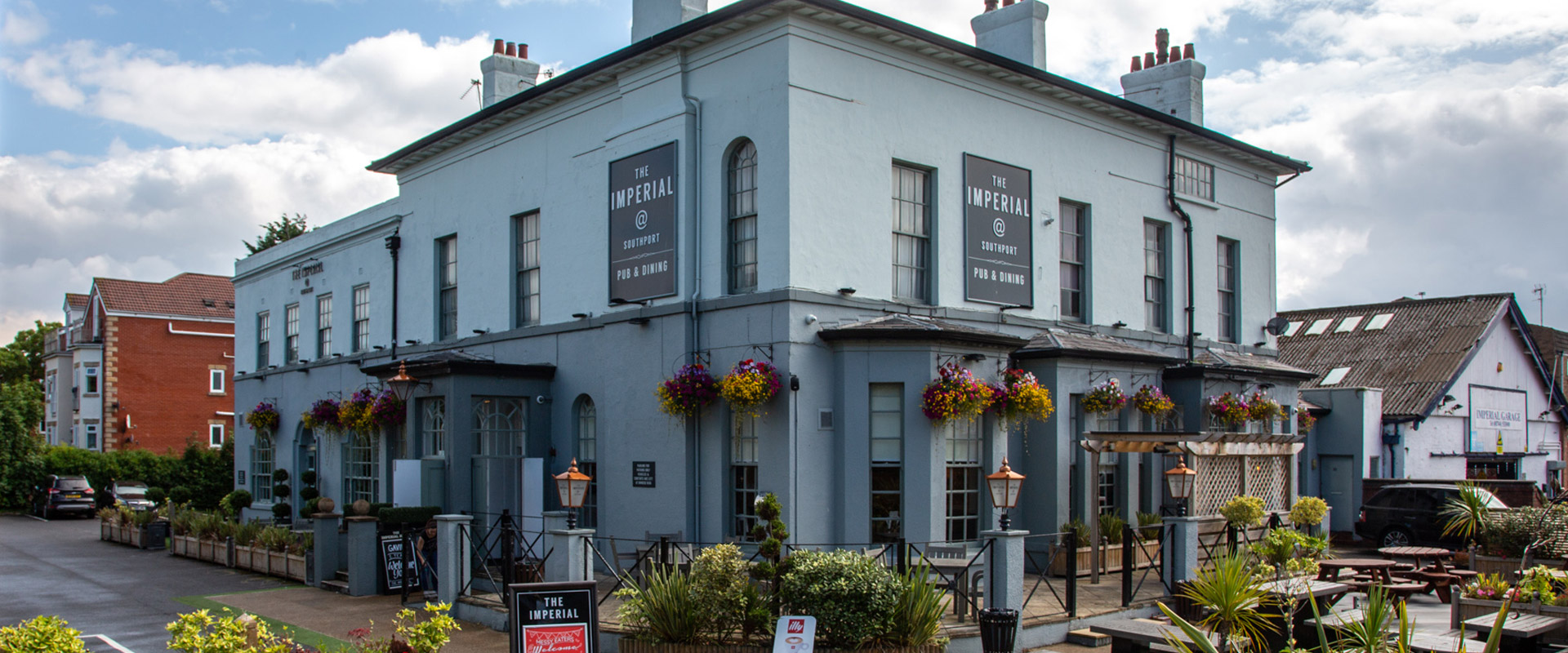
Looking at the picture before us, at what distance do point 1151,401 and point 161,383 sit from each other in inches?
1727

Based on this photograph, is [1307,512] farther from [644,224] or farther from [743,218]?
[644,224]

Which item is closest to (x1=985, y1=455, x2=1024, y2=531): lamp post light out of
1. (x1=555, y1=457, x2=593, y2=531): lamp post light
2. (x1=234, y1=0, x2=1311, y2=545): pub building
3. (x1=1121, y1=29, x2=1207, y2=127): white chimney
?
(x1=234, y1=0, x2=1311, y2=545): pub building

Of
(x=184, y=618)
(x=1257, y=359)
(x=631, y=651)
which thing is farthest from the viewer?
(x=1257, y=359)

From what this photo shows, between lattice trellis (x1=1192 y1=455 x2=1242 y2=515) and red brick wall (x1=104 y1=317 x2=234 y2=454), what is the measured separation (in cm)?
4142

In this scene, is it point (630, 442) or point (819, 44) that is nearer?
point (819, 44)

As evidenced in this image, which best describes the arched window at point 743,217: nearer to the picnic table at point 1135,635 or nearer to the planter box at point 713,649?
the planter box at point 713,649

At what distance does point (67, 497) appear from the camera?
39625 millimetres

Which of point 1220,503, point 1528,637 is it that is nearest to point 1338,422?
point 1220,503

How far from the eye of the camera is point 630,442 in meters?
17.2

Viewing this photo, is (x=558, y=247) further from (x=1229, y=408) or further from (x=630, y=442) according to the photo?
(x=1229, y=408)

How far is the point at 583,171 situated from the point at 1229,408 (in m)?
11.6

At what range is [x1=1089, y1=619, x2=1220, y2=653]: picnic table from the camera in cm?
1109

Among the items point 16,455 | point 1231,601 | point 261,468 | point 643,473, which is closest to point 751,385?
point 643,473

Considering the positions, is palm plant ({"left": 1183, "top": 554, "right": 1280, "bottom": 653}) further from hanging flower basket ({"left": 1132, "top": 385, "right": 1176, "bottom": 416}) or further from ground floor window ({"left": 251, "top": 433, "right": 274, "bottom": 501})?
ground floor window ({"left": 251, "top": 433, "right": 274, "bottom": 501})
